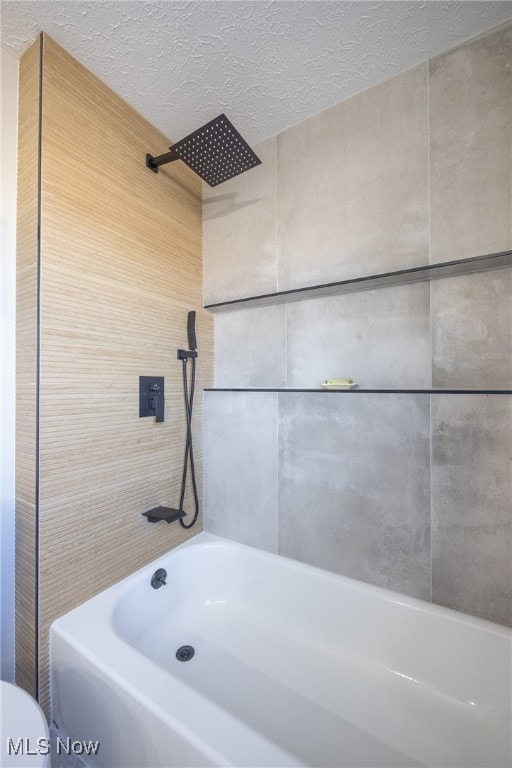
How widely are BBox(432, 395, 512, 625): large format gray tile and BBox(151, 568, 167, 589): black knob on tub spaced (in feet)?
3.81

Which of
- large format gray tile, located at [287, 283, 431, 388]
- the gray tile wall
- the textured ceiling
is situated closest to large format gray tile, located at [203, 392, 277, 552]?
the gray tile wall

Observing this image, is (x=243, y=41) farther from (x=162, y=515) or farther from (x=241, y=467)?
(x=162, y=515)

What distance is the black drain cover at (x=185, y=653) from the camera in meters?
1.35

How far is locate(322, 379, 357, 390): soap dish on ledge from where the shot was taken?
138 cm

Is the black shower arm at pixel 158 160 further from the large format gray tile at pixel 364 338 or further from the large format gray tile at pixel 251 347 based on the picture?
the large format gray tile at pixel 364 338

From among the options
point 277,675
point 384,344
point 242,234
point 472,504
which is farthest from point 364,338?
point 277,675

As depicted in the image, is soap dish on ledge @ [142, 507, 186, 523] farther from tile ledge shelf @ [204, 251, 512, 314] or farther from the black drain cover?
tile ledge shelf @ [204, 251, 512, 314]

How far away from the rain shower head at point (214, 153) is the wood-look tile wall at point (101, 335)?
268mm

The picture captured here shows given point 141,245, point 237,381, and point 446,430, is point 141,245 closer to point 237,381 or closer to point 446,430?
point 237,381

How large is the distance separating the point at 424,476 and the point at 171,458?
1.18 metres

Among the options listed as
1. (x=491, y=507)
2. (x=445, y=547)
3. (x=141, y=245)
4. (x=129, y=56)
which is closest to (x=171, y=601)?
(x=445, y=547)

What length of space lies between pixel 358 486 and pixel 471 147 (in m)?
1.40

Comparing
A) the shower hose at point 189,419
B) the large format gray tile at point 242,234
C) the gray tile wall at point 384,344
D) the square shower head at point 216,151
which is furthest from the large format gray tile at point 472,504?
the square shower head at point 216,151

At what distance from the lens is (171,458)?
64.8 inches
